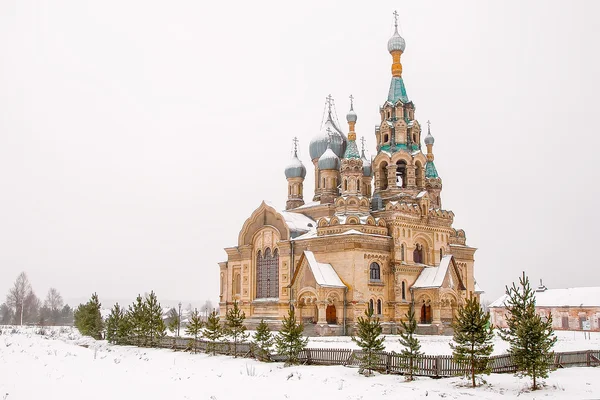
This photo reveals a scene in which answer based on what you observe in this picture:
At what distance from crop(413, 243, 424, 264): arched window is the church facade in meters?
0.08

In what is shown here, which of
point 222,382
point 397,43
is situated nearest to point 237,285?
point 397,43

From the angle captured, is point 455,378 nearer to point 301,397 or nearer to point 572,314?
point 301,397

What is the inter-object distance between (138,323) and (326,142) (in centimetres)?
2219

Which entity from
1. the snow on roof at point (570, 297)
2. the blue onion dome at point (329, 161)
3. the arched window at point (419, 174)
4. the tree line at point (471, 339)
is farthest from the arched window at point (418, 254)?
the tree line at point (471, 339)

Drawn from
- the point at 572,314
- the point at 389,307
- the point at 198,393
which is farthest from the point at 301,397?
the point at 572,314

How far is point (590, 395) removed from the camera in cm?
1836

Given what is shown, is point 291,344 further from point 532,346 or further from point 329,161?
point 329,161

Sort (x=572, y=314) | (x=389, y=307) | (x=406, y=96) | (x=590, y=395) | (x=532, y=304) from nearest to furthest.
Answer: (x=590, y=395) < (x=532, y=304) < (x=389, y=307) < (x=406, y=96) < (x=572, y=314)

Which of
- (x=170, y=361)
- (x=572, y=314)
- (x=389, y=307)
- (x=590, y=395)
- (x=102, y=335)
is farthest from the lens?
(x=572, y=314)

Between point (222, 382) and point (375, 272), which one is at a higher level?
point (375, 272)

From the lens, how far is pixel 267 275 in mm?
45906

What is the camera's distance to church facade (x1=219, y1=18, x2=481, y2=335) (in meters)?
40.1

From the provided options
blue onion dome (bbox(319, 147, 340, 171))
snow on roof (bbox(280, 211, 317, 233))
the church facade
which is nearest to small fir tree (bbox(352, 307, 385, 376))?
the church facade

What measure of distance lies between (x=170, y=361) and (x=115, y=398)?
9.11 metres
